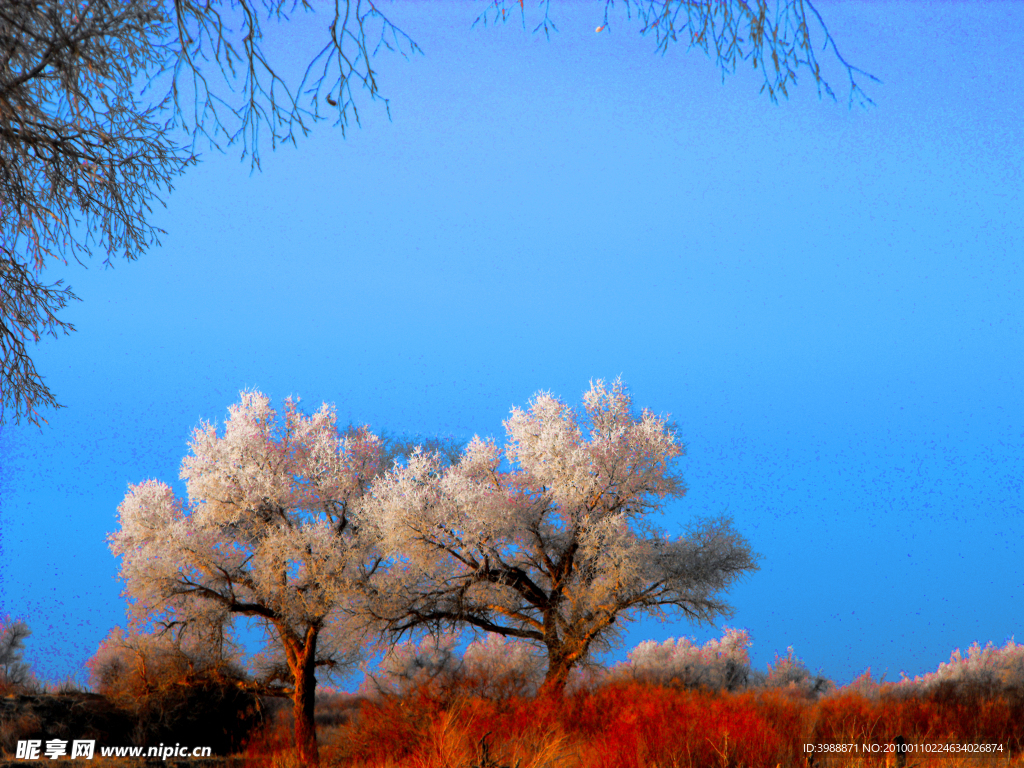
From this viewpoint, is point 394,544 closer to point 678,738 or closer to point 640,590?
point 640,590

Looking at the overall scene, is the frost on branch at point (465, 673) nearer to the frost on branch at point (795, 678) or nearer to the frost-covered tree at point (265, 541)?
the frost-covered tree at point (265, 541)

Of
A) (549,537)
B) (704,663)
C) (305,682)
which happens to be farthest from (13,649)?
(704,663)

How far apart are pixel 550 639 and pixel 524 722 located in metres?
6.78

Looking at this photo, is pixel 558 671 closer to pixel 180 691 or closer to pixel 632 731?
pixel 632 731

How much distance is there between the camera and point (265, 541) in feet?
51.7

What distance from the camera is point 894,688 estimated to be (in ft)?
→ 59.2

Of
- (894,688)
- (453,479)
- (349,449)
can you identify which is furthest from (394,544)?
(894,688)

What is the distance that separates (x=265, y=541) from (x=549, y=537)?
6.33 m

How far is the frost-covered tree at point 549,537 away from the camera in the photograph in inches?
576

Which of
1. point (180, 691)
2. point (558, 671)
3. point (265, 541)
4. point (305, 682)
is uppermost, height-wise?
point (265, 541)

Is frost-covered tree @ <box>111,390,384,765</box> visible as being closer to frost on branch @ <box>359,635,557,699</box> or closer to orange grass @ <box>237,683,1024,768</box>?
frost on branch @ <box>359,635,557,699</box>

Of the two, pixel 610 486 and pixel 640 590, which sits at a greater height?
pixel 610 486

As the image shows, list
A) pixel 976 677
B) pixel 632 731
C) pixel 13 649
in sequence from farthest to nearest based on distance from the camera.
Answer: pixel 13 649 → pixel 976 677 → pixel 632 731

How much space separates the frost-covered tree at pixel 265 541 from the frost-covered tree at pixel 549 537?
4.14 feet
